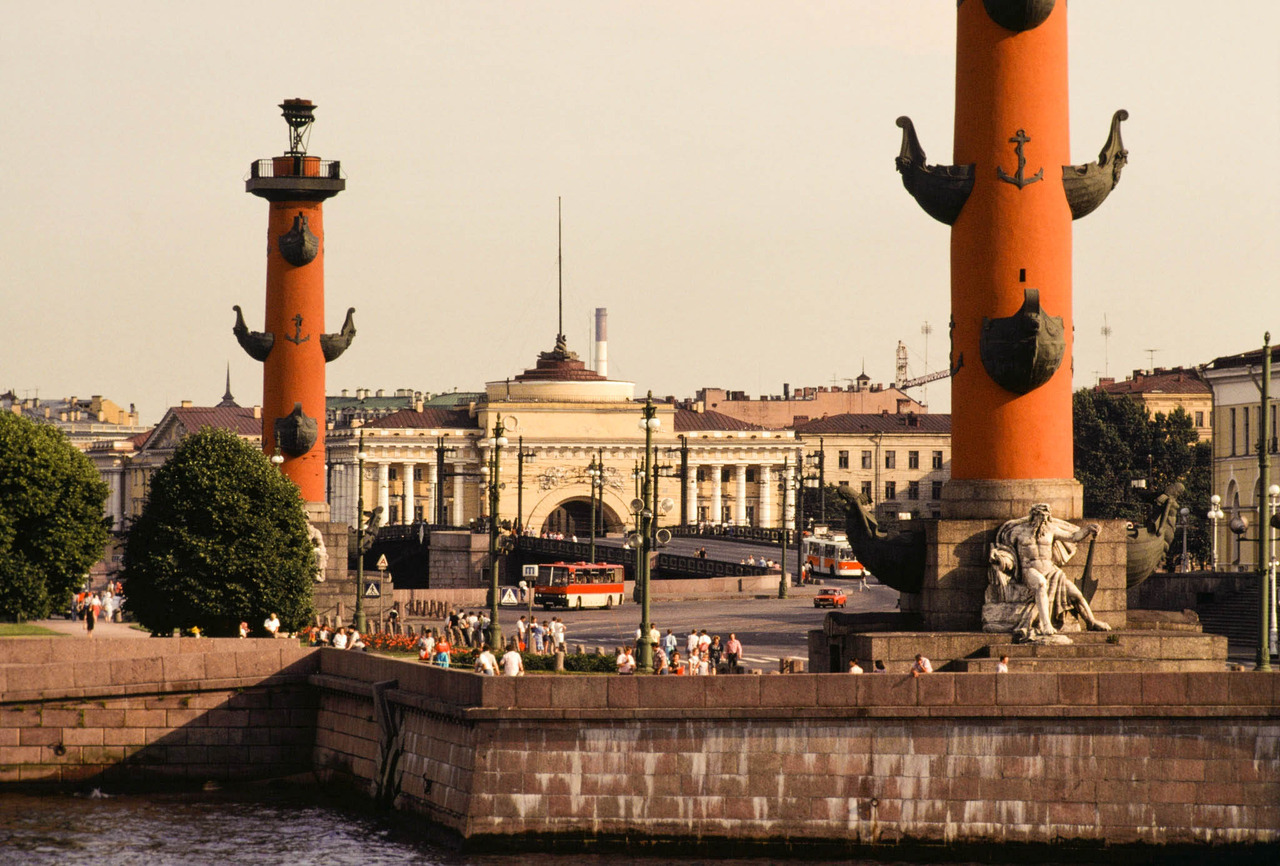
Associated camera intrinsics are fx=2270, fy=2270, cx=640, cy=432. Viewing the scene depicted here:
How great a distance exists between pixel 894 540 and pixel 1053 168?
5590mm

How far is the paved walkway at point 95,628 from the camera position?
5019cm

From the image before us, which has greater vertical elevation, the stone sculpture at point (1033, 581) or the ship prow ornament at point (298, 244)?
the ship prow ornament at point (298, 244)

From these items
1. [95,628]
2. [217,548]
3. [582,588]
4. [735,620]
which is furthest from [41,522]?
[582,588]

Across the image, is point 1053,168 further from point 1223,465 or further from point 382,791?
point 1223,465

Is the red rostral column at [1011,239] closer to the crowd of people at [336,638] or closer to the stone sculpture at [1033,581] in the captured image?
the stone sculpture at [1033,581]

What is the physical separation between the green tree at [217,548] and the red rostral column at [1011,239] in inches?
829

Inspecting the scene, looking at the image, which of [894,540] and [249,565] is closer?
[894,540]

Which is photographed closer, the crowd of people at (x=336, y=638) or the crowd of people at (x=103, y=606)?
the crowd of people at (x=336, y=638)

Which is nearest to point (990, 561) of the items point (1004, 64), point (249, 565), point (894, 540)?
point (894, 540)

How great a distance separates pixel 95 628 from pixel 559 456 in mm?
90437

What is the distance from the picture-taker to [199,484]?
4859 cm

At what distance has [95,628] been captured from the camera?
52938 mm

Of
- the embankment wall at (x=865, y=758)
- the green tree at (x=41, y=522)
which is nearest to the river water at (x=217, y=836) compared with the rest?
the embankment wall at (x=865, y=758)

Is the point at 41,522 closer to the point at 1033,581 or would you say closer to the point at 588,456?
the point at 1033,581
